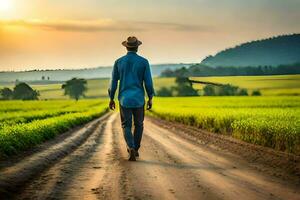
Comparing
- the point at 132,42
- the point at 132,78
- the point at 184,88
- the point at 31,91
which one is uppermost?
the point at 132,42

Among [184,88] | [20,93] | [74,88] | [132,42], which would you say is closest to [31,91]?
[20,93]

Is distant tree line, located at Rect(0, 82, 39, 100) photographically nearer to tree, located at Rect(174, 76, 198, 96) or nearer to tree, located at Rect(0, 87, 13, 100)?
tree, located at Rect(0, 87, 13, 100)

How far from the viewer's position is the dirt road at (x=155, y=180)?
6.87 m

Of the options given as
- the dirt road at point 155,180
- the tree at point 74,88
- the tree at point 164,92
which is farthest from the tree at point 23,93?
the dirt road at point 155,180

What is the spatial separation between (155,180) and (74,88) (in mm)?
188842

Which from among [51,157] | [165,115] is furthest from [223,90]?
[51,157]

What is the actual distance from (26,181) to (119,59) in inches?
183

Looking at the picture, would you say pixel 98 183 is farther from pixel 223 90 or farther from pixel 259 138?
pixel 223 90

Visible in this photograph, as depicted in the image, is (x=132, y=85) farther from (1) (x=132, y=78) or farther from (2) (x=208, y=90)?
(2) (x=208, y=90)

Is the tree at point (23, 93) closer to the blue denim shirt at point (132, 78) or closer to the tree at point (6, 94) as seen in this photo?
the tree at point (6, 94)

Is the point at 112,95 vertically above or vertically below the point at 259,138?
above

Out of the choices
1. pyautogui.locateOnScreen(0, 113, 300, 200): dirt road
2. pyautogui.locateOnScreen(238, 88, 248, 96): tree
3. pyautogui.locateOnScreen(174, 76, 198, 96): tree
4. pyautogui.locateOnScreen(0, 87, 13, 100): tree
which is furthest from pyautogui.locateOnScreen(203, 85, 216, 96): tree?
pyautogui.locateOnScreen(0, 113, 300, 200): dirt road

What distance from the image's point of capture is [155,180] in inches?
320

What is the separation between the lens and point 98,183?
25.4 feet
